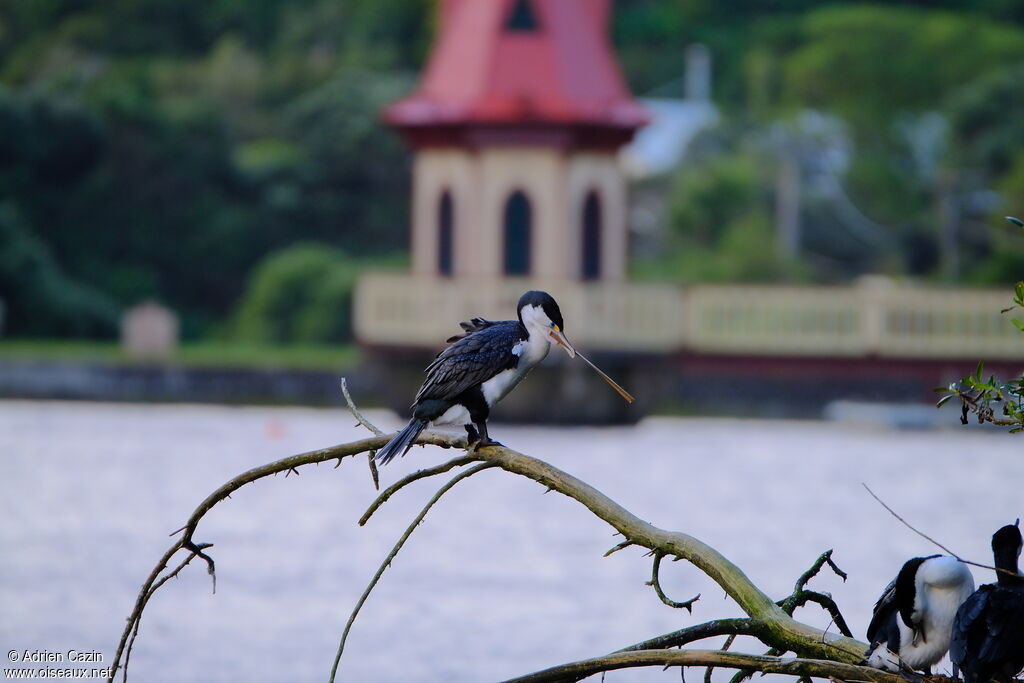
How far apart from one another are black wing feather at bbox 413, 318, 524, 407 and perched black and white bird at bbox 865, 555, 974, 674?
158 cm

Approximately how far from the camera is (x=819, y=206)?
4603 cm

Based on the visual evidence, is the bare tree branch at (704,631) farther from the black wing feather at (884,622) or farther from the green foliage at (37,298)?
the green foliage at (37,298)

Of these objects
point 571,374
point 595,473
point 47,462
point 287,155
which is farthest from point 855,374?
A: point 287,155

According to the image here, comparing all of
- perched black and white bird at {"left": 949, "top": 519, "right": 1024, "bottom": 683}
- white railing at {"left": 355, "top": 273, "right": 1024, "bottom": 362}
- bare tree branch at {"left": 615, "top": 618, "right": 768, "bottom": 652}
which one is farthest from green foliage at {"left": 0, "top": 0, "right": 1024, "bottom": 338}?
perched black and white bird at {"left": 949, "top": 519, "right": 1024, "bottom": 683}

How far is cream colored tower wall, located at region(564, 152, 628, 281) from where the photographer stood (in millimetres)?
33938

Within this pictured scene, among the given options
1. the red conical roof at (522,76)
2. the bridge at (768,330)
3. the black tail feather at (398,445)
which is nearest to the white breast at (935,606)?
the black tail feather at (398,445)

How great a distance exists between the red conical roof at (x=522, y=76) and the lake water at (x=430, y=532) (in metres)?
4.08

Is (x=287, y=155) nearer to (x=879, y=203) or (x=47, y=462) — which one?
(x=879, y=203)

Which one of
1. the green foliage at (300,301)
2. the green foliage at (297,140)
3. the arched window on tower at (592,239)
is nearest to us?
the arched window on tower at (592,239)

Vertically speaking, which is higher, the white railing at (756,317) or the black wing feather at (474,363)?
the black wing feather at (474,363)

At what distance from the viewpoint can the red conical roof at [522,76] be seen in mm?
33719

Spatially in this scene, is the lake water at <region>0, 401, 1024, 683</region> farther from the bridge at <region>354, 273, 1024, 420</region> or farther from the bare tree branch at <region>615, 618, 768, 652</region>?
the bare tree branch at <region>615, 618, 768, 652</region>

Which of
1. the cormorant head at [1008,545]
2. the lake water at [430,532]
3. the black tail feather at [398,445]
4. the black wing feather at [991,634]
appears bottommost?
the lake water at [430,532]

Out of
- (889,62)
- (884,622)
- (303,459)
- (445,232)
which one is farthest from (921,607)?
(889,62)
